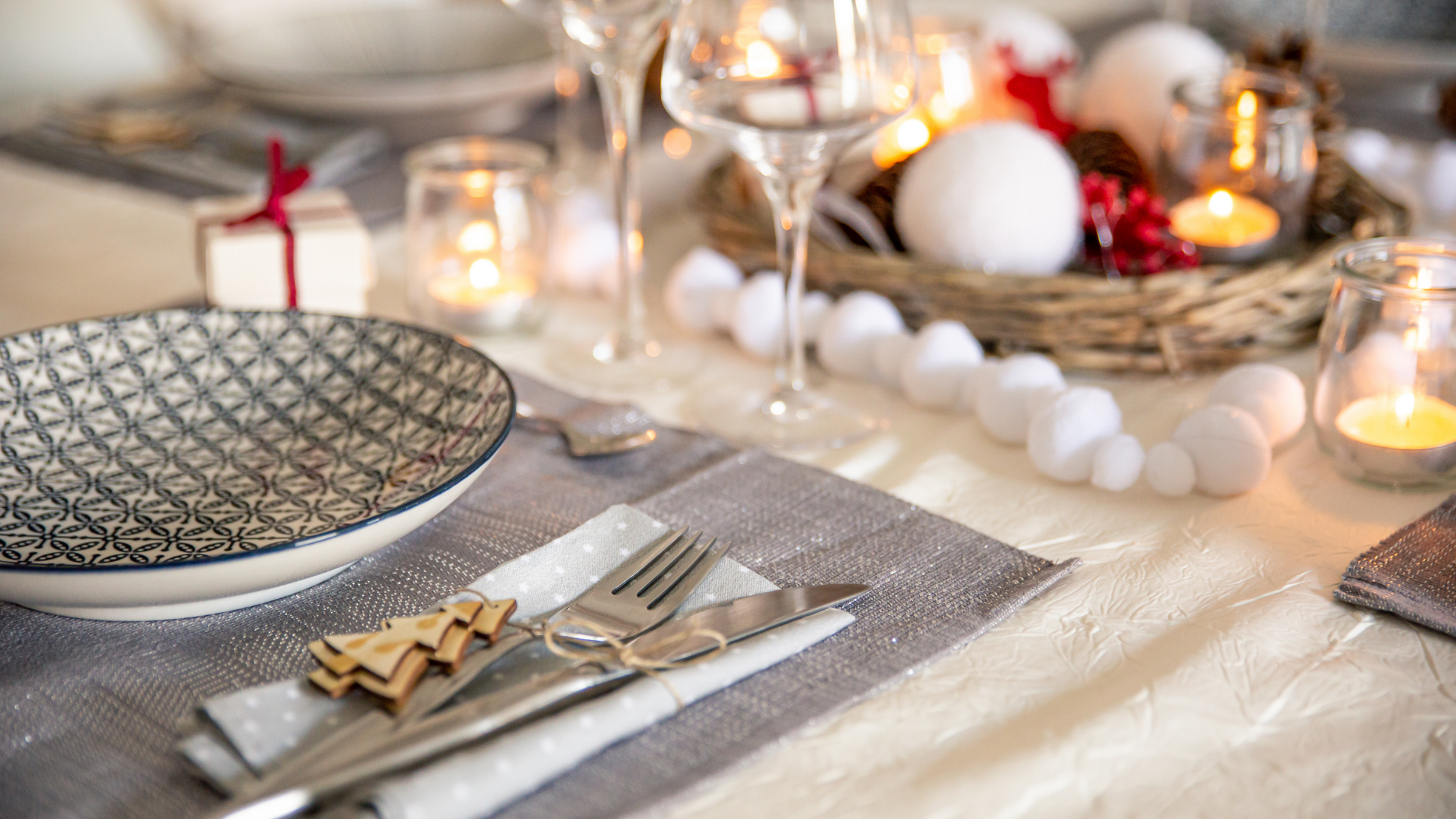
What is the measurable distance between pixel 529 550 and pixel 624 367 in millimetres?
261

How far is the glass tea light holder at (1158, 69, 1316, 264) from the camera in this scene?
2.69 ft

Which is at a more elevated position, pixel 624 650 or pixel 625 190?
pixel 625 190

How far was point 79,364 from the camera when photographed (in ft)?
2.07

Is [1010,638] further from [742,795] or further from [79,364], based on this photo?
[79,364]

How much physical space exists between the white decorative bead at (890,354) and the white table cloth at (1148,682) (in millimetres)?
67

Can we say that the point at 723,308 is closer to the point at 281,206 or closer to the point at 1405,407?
the point at 281,206

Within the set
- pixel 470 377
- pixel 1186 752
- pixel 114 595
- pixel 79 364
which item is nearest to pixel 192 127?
pixel 79 364

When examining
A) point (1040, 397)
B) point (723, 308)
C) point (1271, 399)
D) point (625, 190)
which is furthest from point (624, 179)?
point (1271, 399)

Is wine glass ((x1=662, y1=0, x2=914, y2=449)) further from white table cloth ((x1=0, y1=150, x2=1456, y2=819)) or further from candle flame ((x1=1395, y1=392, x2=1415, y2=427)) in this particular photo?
candle flame ((x1=1395, y1=392, x2=1415, y2=427))

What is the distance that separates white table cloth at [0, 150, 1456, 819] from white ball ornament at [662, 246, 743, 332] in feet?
0.68

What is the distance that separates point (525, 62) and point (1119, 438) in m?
0.77

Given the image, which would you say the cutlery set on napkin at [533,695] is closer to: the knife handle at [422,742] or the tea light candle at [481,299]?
the knife handle at [422,742]

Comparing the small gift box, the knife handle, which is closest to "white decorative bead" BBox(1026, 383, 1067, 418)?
the knife handle

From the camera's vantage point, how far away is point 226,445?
62 centimetres
